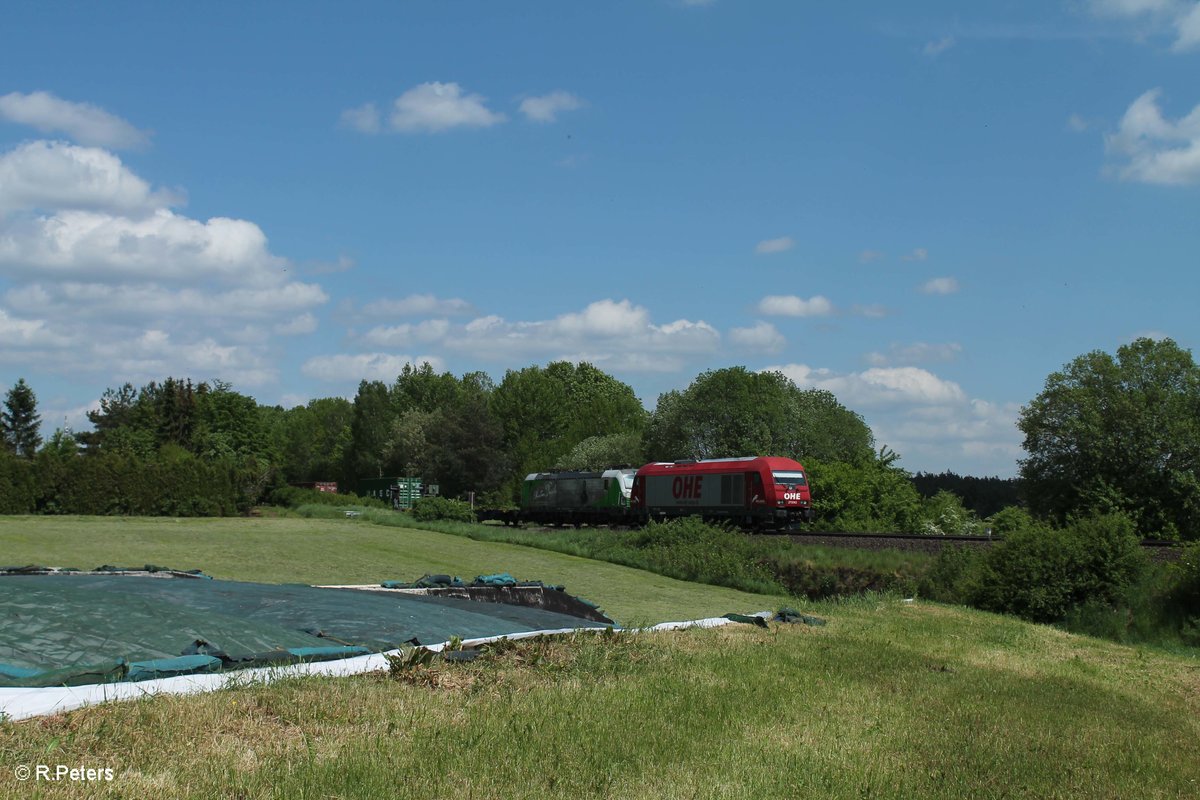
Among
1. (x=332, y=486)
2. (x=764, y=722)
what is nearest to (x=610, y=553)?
(x=764, y=722)

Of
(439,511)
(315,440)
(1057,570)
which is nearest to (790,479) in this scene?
(439,511)

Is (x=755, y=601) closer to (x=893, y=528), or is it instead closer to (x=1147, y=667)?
(x=1147, y=667)

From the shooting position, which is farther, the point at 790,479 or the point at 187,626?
the point at 790,479

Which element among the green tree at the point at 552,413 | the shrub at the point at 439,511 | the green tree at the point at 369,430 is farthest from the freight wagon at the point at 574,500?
the green tree at the point at 369,430

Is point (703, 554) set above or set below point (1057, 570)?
below

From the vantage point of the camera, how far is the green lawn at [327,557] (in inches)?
953

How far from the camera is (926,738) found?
7137mm

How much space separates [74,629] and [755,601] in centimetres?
2076

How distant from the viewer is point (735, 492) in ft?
147

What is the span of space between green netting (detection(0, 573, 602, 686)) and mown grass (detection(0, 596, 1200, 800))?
1.85 feet

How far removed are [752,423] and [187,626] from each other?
231 feet

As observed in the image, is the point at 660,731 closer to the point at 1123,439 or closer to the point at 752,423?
the point at 1123,439

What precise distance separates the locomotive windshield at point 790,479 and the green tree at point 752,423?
28978 millimetres

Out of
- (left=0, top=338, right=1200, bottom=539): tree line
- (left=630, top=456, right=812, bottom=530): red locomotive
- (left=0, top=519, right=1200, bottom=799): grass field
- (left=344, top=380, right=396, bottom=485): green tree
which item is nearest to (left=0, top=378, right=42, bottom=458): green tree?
(left=0, top=338, right=1200, bottom=539): tree line
